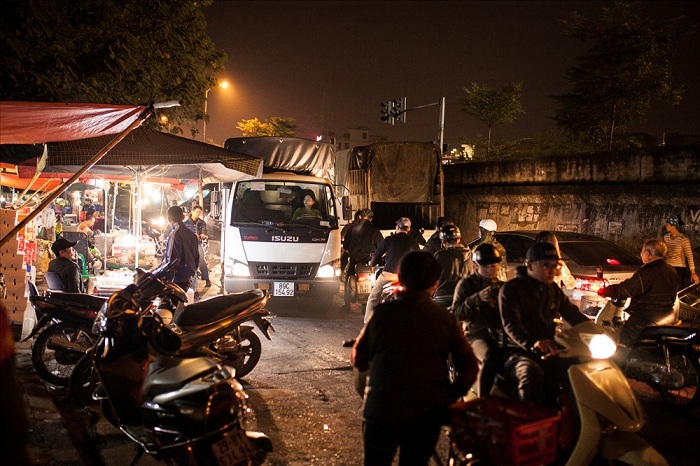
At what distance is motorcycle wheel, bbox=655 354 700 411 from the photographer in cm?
597

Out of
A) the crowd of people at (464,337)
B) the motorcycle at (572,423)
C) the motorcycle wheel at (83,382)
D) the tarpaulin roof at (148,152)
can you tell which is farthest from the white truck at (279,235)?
the motorcycle at (572,423)

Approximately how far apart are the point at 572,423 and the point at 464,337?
→ 97 centimetres

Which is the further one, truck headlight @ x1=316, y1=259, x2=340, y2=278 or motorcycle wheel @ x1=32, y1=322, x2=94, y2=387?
truck headlight @ x1=316, y1=259, x2=340, y2=278

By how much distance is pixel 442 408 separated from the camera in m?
3.16

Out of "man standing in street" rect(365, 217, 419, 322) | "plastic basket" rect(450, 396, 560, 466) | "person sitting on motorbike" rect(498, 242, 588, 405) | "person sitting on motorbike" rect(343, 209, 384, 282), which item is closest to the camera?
"plastic basket" rect(450, 396, 560, 466)

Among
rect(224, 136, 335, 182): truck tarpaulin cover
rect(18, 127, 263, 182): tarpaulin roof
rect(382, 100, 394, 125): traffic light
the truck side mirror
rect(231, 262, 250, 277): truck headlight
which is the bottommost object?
rect(231, 262, 250, 277): truck headlight

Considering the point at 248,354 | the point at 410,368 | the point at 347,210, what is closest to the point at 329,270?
the point at 347,210

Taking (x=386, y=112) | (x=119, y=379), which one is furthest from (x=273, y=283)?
(x=386, y=112)

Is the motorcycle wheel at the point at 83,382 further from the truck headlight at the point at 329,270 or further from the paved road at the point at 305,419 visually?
the truck headlight at the point at 329,270

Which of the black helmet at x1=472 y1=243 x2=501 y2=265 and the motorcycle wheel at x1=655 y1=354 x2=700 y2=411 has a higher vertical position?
the black helmet at x1=472 y1=243 x2=501 y2=265

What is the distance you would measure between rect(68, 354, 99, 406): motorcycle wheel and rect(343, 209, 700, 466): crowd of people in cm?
351

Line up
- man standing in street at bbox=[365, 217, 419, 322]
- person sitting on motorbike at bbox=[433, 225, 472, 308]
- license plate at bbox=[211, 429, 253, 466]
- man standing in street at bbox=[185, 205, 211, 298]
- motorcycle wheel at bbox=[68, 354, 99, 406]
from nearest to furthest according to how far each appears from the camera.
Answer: license plate at bbox=[211, 429, 253, 466]
motorcycle wheel at bbox=[68, 354, 99, 406]
person sitting on motorbike at bbox=[433, 225, 472, 308]
man standing in street at bbox=[365, 217, 419, 322]
man standing in street at bbox=[185, 205, 211, 298]

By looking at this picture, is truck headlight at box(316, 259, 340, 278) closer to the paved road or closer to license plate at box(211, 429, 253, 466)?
the paved road

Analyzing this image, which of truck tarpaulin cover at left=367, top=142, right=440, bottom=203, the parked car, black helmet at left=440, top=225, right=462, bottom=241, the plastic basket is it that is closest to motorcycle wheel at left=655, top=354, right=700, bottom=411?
the parked car
